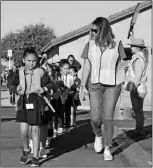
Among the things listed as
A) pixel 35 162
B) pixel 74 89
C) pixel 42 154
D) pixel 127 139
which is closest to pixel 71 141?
pixel 127 139

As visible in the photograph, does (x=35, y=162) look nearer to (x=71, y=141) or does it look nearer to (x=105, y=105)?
(x=105, y=105)

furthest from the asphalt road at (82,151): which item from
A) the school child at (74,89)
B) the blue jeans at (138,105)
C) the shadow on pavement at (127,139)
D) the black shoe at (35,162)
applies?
the school child at (74,89)

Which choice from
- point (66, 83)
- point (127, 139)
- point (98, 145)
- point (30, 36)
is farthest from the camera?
point (30, 36)

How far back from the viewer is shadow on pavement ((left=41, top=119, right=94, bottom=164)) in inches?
289

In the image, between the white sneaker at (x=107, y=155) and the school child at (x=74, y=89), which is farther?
the school child at (x=74, y=89)

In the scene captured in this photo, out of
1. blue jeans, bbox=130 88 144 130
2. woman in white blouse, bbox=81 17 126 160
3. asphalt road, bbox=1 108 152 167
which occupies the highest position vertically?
woman in white blouse, bbox=81 17 126 160

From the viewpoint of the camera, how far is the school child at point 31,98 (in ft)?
20.6

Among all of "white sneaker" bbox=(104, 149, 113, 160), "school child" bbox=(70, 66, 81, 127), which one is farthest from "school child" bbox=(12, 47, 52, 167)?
"school child" bbox=(70, 66, 81, 127)

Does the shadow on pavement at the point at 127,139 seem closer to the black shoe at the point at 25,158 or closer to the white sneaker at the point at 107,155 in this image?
the white sneaker at the point at 107,155

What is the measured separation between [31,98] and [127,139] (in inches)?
100

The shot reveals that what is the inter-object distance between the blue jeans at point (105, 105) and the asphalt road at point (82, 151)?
1.31 feet

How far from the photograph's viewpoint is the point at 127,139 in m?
8.19

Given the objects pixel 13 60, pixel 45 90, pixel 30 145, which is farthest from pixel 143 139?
pixel 13 60

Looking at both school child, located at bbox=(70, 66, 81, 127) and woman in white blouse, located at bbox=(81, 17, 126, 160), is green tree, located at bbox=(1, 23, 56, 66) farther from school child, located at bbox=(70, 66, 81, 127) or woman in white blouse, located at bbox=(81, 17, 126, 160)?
woman in white blouse, located at bbox=(81, 17, 126, 160)
